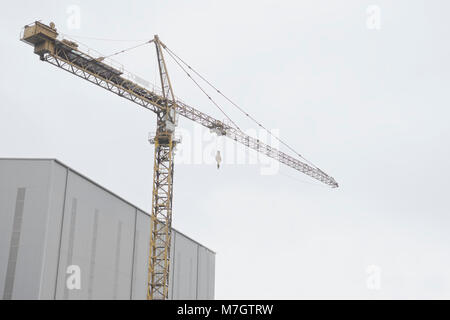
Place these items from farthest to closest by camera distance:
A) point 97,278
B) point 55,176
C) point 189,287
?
point 189,287 → point 97,278 → point 55,176

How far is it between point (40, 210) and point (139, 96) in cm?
3153

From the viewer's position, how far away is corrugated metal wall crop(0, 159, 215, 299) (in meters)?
43.0

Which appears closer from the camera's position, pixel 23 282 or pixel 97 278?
pixel 23 282

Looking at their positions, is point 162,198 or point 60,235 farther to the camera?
point 162,198

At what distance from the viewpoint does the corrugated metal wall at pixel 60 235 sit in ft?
141

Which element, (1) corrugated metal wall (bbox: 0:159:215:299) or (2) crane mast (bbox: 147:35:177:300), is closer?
(1) corrugated metal wall (bbox: 0:159:215:299)

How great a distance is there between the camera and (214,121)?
276 feet

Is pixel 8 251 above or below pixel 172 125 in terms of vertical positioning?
below

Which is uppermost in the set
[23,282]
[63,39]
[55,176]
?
[63,39]

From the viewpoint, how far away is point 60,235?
46062 mm

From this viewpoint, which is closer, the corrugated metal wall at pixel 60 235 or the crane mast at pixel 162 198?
the corrugated metal wall at pixel 60 235
